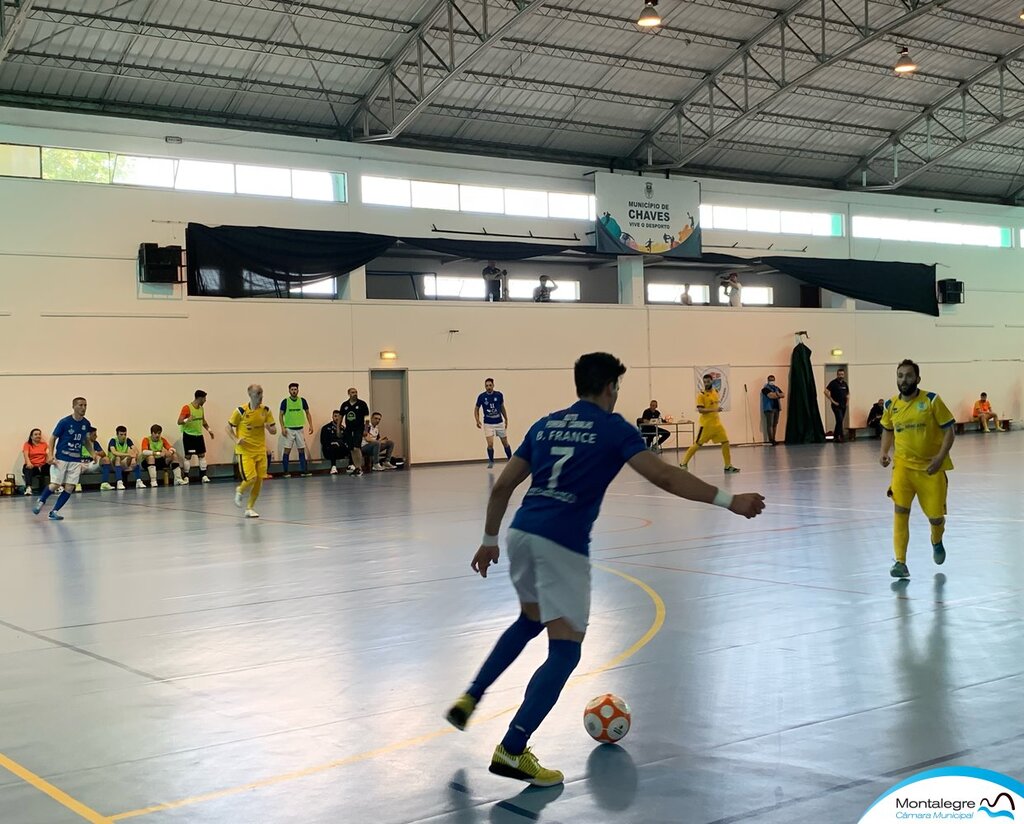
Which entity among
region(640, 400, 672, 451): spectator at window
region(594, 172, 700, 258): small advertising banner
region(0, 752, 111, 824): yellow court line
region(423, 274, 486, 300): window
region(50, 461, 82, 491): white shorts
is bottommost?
region(0, 752, 111, 824): yellow court line

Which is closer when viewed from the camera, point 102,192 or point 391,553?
Result: point 391,553

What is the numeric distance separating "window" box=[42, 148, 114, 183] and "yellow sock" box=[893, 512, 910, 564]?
2292 cm

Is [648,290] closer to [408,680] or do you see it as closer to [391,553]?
[391,553]

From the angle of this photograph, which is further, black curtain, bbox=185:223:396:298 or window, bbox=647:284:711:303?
window, bbox=647:284:711:303

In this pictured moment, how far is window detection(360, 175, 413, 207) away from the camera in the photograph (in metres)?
31.8

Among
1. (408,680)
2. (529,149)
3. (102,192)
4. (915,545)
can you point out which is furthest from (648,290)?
(408,680)

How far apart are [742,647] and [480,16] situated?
2372 centimetres

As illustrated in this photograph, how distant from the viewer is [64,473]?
19.3 meters

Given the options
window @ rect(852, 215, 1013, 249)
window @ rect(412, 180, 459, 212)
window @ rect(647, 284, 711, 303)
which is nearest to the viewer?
window @ rect(412, 180, 459, 212)

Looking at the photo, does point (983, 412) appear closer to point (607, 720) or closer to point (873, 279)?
point (873, 279)

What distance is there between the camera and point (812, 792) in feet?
15.8

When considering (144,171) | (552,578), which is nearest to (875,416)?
(144,171)

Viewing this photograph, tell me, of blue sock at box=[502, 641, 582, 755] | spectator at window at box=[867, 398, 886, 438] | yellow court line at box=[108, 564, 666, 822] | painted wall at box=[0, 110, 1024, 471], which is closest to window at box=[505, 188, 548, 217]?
painted wall at box=[0, 110, 1024, 471]

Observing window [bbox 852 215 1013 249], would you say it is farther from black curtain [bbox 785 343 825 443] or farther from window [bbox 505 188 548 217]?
window [bbox 505 188 548 217]
